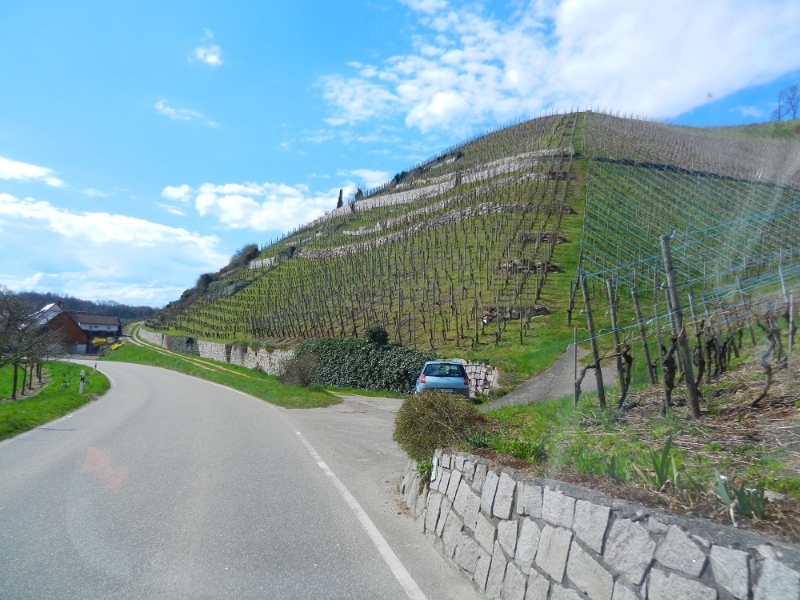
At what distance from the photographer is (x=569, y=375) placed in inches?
796

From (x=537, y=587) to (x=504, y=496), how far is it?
819 mm

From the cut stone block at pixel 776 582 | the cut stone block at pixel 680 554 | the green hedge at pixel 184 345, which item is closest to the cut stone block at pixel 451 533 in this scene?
the cut stone block at pixel 680 554

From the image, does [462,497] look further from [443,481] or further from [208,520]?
[208,520]

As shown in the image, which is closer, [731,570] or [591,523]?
[731,570]

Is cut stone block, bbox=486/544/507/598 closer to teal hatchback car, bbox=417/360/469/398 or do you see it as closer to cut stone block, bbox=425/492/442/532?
cut stone block, bbox=425/492/442/532

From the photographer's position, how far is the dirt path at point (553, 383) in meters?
18.1

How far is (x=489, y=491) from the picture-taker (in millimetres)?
5180

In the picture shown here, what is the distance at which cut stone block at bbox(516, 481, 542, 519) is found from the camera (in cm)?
439

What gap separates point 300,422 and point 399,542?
37.4 feet

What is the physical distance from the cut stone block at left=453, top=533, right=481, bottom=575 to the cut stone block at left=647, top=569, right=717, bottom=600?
2229mm

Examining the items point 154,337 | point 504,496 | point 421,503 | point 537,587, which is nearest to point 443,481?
point 421,503

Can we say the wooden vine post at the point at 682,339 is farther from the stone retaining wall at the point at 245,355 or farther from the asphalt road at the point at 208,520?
the stone retaining wall at the point at 245,355

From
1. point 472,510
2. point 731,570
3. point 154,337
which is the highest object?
point 154,337

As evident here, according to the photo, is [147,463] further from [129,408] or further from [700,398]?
[129,408]
